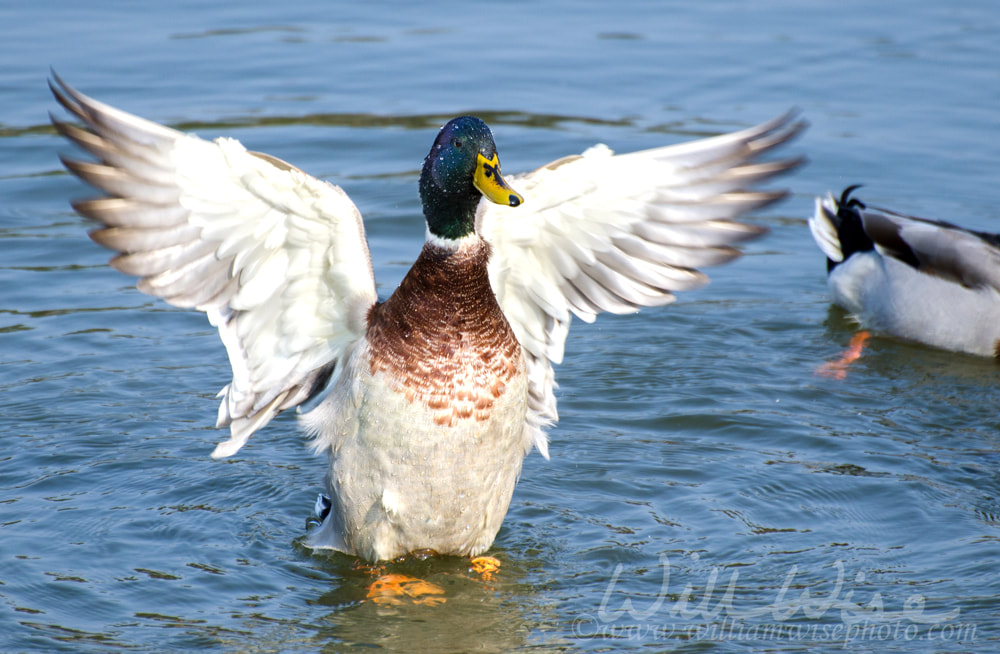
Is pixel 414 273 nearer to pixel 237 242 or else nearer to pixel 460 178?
pixel 460 178

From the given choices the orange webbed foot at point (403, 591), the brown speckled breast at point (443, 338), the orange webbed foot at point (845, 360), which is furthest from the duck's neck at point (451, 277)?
the orange webbed foot at point (845, 360)

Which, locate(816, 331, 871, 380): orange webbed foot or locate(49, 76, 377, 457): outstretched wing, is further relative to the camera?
locate(816, 331, 871, 380): orange webbed foot

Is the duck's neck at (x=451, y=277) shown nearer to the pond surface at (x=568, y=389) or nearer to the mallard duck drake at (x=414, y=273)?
the mallard duck drake at (x=414, y=273)

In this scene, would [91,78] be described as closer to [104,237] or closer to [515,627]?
[104,237]

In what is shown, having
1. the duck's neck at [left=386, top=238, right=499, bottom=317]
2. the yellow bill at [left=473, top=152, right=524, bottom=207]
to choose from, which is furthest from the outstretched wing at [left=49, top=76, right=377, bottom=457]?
the yellow bill at [left=473, top=152, right=524, bottom=207]

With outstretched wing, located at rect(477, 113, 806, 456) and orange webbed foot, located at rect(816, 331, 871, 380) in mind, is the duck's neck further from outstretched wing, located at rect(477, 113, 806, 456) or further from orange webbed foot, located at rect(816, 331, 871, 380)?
orange webbed foot, located at rect(816, 331, 871, 380)

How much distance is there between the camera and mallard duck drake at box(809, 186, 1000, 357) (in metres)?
7.88

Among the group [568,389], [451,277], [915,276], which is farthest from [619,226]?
[915,276]

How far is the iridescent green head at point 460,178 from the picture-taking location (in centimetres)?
457

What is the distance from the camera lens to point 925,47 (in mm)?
12133

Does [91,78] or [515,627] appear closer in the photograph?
[515,627]

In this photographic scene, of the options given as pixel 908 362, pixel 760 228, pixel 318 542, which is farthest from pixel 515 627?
pixel 908 362

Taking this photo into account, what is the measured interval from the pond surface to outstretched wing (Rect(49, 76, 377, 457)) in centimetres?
84

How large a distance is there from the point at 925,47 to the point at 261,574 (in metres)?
9.39
